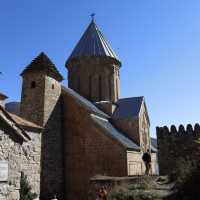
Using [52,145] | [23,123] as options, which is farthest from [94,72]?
[23,123]

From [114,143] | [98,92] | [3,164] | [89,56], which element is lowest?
[3,164]

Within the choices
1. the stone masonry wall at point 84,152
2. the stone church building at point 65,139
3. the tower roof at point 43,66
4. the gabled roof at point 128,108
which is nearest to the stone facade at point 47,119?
the stone church building at point 65,139

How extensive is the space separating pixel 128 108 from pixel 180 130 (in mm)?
5646

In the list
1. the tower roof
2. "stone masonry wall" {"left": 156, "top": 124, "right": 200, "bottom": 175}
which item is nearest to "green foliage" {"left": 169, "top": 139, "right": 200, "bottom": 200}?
"stone masonry wall" {"left": 156, "top": 124, "right": 200, "bottom": 175}

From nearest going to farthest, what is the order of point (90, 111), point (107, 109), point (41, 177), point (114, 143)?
point (41, 177) → point (114, 143) → point (90, 111) → point (107, 109)

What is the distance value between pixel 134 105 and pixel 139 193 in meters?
14.9

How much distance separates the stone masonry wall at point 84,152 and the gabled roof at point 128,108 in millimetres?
4465

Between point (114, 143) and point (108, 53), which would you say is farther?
point (108, 53)

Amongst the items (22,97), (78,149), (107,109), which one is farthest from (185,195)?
(107,109)

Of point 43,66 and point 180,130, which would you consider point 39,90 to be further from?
point 180,130

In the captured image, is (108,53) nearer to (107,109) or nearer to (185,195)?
(107,109)

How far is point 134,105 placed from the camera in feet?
86.0

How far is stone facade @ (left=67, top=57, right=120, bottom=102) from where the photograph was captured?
26.5 metres

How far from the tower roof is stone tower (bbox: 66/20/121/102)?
5.04 meters
